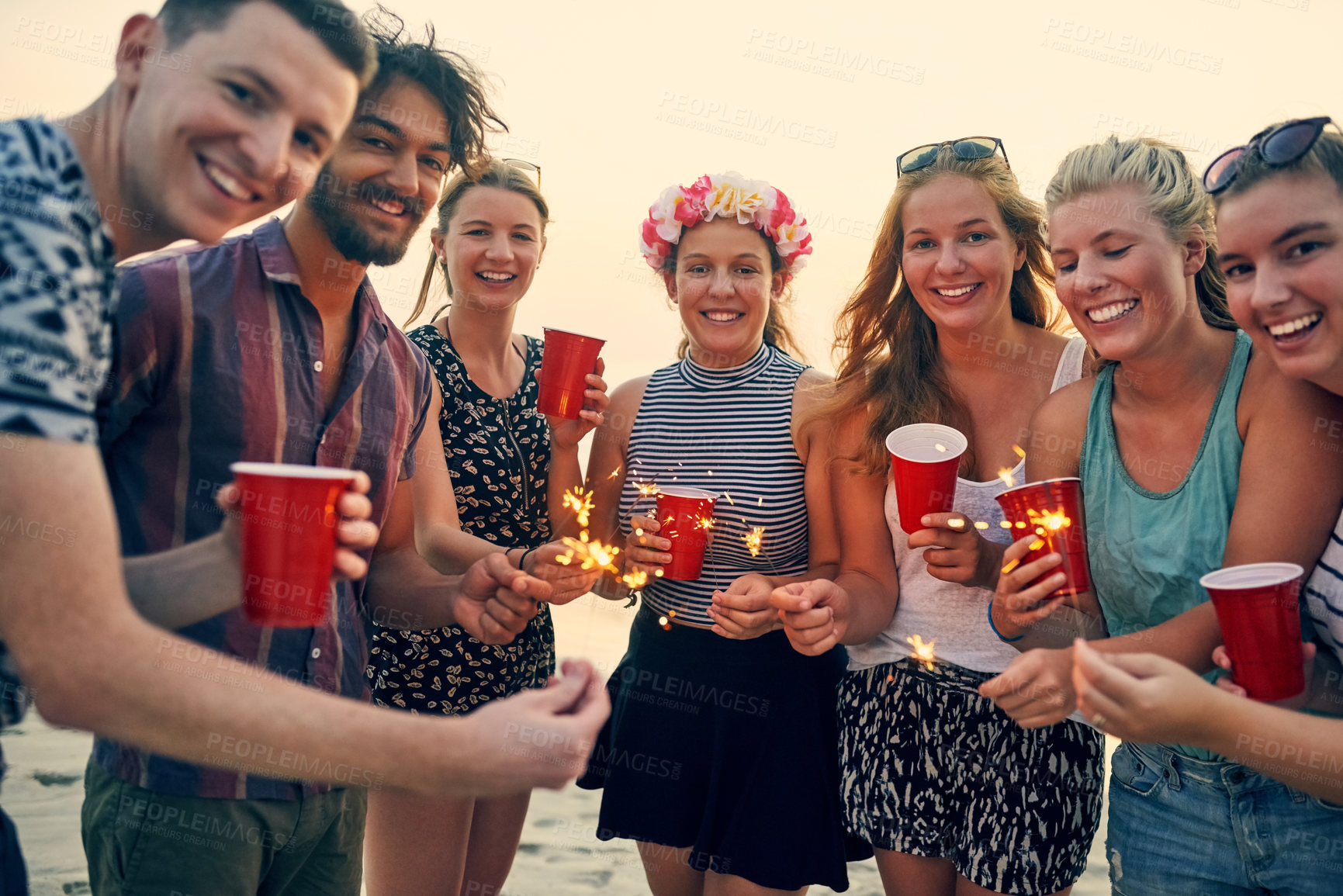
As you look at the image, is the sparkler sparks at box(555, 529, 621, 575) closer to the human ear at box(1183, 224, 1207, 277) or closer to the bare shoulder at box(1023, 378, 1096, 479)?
the bare shoulder at box(1023, 378, 1096, 479)

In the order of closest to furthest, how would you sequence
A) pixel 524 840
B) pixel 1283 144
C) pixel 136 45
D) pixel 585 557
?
1. pixel 136 45
2. pixel 1283 144
3. pixel 585 557
4. pixel 524 840

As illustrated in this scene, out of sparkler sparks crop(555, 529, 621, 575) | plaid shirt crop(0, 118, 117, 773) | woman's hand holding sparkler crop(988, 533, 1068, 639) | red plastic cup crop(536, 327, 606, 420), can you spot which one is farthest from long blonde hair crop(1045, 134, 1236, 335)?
plaid shirt crop(0, 118, 117, 773)

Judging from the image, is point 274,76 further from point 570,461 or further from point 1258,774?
point 1258,774

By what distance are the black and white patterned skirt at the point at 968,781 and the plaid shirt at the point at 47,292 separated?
2.42 metres

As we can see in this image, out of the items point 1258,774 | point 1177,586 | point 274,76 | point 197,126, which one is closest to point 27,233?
point 197,126

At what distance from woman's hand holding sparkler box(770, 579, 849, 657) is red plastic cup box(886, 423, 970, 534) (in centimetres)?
33

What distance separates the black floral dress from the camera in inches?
136

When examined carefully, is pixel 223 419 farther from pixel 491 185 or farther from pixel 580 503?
pixel 491 185

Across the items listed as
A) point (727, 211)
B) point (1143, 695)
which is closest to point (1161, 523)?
point (1143, 695)

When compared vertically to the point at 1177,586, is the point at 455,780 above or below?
below

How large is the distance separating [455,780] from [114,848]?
115 centimetres

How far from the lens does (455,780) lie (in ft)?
4.73

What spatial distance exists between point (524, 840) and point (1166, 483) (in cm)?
392

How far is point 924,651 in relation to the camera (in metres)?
2.91
